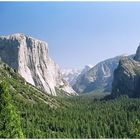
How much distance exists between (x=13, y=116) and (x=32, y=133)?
95241 millimetres

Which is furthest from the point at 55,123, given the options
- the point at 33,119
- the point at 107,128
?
the point at 107,128

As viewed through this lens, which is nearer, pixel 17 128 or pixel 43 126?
Result: pixel 17 128

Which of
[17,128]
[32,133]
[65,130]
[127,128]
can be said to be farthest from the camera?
[127,128]

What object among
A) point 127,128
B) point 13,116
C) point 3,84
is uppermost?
point 3,84

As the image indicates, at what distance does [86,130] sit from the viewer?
183625mm

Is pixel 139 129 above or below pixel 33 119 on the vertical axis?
above

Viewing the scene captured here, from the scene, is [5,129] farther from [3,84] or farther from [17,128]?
[3,84]

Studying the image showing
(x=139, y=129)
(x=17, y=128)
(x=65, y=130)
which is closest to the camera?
(x=17, y=128)

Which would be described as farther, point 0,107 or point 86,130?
point 86,130

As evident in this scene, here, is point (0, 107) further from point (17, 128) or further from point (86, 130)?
point (86, 130)

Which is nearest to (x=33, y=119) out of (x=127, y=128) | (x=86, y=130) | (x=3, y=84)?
(x=86, y=130)

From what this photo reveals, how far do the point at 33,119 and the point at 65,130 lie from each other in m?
19.1

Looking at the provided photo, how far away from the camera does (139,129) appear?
6372cm

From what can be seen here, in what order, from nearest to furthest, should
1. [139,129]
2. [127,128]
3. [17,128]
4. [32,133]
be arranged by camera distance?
[17,128]
[139,129]
[32,133]
[127,128]
